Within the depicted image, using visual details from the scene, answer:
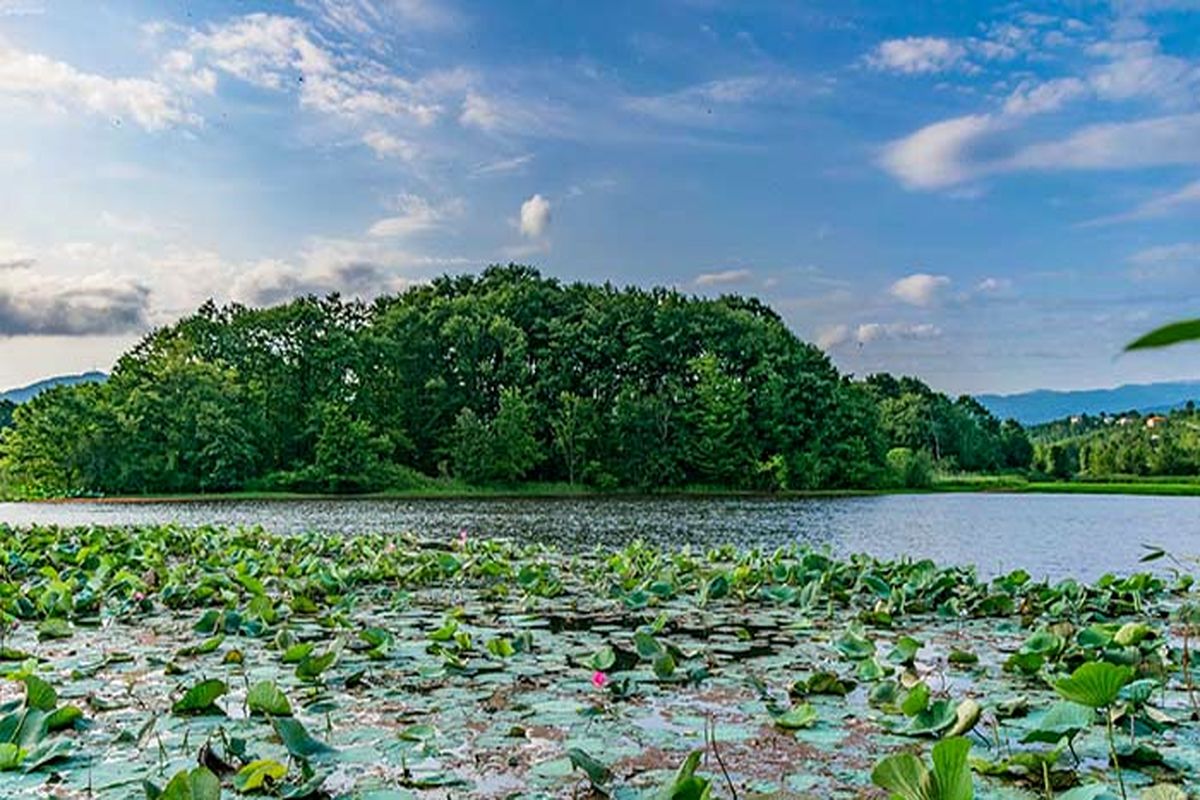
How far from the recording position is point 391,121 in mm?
17969

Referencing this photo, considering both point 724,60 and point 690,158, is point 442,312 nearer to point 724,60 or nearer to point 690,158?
point 690,158

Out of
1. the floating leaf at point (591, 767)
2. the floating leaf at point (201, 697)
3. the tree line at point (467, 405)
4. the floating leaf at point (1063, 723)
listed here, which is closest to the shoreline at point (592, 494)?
the tree line at point (467, 405)

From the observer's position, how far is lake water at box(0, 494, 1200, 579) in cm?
1370

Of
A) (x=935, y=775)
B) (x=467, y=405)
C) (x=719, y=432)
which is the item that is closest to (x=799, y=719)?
(x=935, y=775)

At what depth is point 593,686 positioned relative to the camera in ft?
14.5

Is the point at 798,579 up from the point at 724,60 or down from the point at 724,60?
down

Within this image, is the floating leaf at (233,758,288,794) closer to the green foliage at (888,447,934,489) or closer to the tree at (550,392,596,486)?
the tree at (550,392,596,486)

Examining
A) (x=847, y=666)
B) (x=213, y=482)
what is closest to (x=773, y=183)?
(x=847, y=666)

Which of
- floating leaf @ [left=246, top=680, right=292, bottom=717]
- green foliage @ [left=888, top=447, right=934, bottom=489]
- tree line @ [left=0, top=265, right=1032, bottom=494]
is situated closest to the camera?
floating leaf @ [left=246, top=680, right=292, bottom=717]

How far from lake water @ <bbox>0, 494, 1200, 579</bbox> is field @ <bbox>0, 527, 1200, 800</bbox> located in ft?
10.4

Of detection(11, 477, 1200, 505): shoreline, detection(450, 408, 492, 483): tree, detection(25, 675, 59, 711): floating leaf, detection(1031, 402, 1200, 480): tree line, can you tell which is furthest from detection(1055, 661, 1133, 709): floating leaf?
detection(1031, 402, 1200, 480): tree line

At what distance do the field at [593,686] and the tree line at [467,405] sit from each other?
29.8 meters

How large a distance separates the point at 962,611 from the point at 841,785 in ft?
14.0

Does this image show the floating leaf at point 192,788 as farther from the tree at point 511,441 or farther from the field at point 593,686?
the tree at point 511,441
